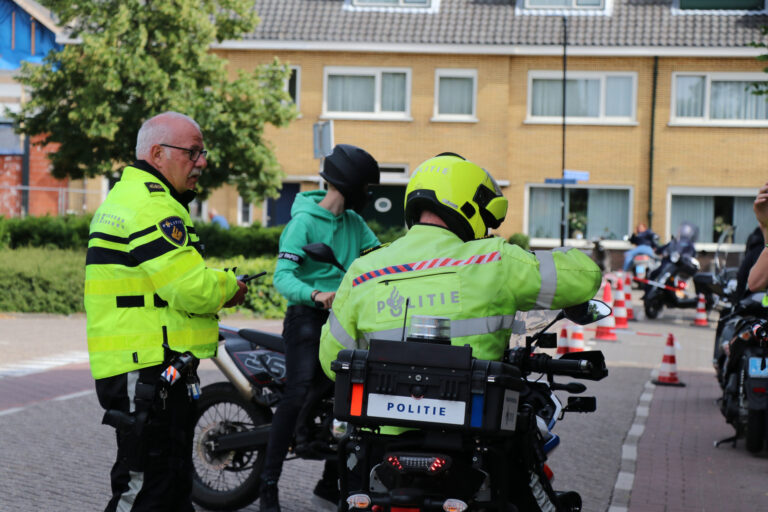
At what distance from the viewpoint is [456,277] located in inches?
128

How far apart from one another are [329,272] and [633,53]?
25.5 meters

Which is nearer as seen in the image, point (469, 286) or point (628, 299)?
point (469, 286)

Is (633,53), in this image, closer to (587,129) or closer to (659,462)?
(587,129)

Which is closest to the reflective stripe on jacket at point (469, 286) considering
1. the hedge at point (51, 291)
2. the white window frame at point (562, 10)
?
the hedge at point (51, 291)

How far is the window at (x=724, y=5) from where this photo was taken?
30188 millimetres

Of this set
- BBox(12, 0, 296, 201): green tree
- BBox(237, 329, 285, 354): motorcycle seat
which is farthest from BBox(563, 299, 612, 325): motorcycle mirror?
BBox(12, 0, 296, 201): green tree

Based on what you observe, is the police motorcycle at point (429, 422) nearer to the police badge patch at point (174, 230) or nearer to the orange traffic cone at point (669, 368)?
the police badge patch at point (174, 230)

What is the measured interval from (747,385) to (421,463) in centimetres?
550

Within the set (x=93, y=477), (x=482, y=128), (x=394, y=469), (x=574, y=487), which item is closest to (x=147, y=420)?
(x=394, y=469)

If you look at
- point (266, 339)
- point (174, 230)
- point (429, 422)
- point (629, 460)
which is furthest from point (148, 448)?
point (629, 460)

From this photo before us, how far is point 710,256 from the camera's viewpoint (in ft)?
97.2

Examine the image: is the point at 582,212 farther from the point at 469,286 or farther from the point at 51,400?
the point at 469,286

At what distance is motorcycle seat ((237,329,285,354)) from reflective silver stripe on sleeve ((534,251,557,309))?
2714 mm

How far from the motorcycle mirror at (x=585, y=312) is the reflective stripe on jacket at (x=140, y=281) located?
1403 millimetres
